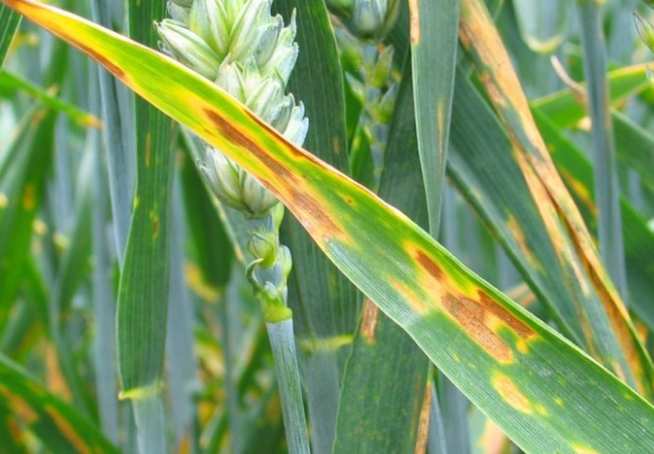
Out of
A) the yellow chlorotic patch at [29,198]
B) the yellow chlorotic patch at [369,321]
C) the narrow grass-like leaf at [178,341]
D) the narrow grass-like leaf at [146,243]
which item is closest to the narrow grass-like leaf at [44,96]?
the narrow grass-like leaf at [178,341]

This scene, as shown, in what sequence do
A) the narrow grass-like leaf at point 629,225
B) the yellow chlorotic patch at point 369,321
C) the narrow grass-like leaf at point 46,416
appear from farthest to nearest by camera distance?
the narrow grass-like leaf at point 46,416 → the narrow grass-like leaf at point 629,225 → the yellow chlorotic patch at point 369,321

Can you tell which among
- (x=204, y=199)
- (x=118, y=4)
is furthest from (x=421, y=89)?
(x=204, y=199)

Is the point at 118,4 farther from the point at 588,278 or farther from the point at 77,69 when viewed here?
the point at 77,69

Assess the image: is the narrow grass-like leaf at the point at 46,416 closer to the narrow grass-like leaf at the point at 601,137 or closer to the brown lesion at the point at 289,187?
the narrow grass-like leaf at the point at 601,137

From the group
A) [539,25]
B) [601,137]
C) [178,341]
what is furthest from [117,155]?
[539,25]

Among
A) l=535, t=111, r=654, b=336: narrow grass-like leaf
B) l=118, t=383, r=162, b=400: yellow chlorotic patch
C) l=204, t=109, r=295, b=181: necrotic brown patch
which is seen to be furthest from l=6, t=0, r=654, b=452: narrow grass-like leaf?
l=535, t=111, r=654, b=336: narrow grass-like leaf

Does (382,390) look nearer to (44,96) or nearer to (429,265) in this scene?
(429,265)
